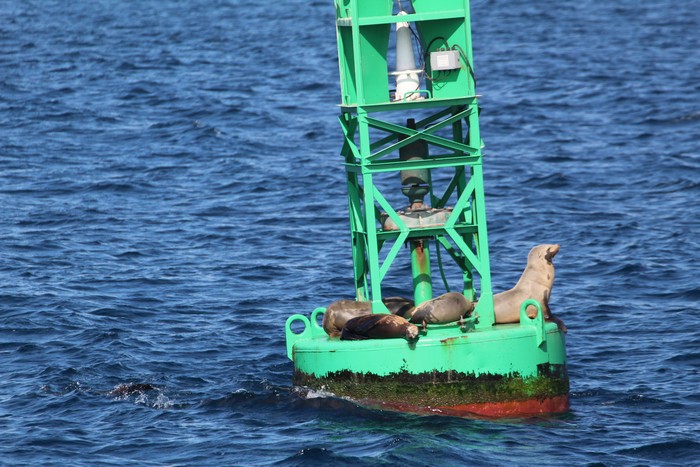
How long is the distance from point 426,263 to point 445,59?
2.39 metres

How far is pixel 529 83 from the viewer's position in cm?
4234

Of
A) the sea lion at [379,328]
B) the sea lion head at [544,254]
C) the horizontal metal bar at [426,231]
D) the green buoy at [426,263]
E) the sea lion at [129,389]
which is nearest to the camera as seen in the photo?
the sea lion at [379,328]

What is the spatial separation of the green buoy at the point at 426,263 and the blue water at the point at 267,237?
0.29 meters

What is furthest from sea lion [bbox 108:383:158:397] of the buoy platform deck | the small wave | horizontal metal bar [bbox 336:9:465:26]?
the small wave

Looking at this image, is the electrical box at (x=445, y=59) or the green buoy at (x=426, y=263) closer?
the green buoy at (x=426, y=263)

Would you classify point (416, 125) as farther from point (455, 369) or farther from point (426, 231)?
point (455, 369)

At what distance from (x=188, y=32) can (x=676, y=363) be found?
39.9 metres

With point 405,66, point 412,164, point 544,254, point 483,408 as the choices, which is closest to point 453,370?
point 483,408

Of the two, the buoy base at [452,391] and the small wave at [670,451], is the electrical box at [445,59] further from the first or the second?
the small wave at [670,451]

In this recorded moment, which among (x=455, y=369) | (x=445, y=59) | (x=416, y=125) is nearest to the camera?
(x=455, y=369)

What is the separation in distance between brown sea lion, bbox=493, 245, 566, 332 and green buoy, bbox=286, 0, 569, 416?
0.16 m

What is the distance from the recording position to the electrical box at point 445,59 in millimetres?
14102

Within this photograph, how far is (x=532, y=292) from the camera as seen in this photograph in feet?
48.3

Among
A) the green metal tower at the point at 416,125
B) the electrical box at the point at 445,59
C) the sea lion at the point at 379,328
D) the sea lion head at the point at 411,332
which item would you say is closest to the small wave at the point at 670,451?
Result: the green metal tower at the point at 416,125
